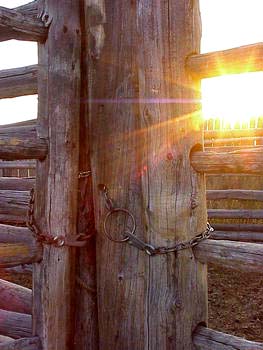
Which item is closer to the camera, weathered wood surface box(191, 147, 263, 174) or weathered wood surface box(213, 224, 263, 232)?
weathered wood surface box(191, 147, 263, 174)

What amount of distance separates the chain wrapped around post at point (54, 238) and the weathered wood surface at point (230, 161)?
0.42m

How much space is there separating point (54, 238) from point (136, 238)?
0.25 m

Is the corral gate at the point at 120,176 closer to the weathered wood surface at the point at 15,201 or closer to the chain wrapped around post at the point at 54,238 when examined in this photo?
the chain wrapped around post at the point at 54,238

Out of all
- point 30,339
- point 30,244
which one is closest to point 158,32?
point 30,244

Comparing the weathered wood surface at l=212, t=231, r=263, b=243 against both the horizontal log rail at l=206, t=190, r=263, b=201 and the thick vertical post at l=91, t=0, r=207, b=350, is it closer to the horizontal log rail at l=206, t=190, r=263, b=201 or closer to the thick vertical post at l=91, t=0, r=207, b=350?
the horizontal log rail at l=206, t=190, r=263, b=201

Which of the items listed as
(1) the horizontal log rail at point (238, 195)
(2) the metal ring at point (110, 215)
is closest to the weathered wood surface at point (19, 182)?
(2) the metal ring at point (110, 215)

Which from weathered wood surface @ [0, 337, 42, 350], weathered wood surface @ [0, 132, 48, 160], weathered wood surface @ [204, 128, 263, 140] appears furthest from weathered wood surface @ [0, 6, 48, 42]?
weathered wood surface @ [204, 128, 263, 140]

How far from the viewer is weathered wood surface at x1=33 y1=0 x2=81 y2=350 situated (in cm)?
150

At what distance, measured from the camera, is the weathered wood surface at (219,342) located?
4.37 ft

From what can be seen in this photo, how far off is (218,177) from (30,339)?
665 cm

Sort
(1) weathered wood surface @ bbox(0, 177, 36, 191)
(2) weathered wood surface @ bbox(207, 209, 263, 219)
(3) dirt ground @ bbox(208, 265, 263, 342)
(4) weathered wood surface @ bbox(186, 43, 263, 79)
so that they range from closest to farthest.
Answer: (4) weathered wood surface @ bbox(186, 43, 263, 79) → (1) weathered wood surface @ bbox(0, 177, 36, 191) → (3) dirt ground @ bbox(208, 265, 263, 342) → (2) weathered wood surface @ bbox(207, 209, 263, 219)

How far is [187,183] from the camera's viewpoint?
142cm

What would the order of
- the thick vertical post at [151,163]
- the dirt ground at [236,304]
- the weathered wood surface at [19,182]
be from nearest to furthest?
the thick vertical post at [151,163] < the weathered wood surface at [19,182] < the dirt ground at [236,304]

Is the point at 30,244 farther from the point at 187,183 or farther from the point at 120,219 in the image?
the point at 187,183
